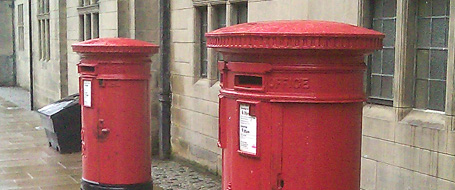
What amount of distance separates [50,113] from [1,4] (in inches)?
787

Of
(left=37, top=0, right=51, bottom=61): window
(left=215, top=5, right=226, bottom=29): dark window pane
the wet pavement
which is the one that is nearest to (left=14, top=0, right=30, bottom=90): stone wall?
(left=37, top=0, right=51, bottom=61): window

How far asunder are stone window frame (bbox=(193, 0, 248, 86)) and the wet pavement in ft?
4.68

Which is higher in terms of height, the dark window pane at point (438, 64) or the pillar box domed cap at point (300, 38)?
the pillar box domed cap at point (300, 38)

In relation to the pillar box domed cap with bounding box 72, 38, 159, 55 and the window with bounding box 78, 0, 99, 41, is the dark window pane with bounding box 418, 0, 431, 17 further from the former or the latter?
the window with bounding box 78, 0, 99, 41

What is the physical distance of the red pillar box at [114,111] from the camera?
677cm

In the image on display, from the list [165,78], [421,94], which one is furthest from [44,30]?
[421,94]

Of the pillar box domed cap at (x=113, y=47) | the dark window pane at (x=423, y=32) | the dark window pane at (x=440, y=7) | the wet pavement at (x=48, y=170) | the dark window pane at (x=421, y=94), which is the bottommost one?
the wet pavement at (x=48, y=170)

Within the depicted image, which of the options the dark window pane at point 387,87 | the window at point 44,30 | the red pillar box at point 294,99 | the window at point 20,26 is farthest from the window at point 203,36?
the window at point 20,26

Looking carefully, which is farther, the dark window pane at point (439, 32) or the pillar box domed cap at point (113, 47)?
the pillar box domed cap at point (113, 47)

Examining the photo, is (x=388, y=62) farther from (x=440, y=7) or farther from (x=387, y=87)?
(x=440, y=7)

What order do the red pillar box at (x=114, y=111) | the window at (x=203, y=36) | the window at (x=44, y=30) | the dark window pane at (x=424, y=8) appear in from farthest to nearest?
1. the window at (x=44, y=30)
2. the window at (x=203, y=36)
3. the red pillar box at (x=114, y=111)
4. the dark window pane at (x=424, y=8)

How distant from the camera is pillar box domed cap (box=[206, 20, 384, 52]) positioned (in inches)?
129

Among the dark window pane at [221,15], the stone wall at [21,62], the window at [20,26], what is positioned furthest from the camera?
the window at [20,26]

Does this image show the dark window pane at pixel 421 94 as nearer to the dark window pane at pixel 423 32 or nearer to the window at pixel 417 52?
the window at pixel 417 52
